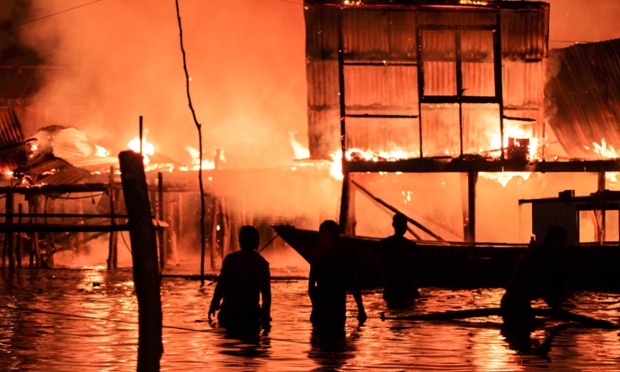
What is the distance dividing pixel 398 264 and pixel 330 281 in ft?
15.6

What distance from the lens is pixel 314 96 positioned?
26.3 meters

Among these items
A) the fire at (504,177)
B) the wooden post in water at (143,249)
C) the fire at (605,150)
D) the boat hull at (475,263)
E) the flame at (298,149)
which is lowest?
the boat hull at (475,263)

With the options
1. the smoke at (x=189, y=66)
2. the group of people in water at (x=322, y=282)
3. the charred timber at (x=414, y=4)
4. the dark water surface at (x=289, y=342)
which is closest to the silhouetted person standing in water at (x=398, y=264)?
the dark water surface at (x=289, y=342)

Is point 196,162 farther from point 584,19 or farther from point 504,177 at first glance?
point 584,19

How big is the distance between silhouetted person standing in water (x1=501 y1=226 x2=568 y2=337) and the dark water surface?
305 mm

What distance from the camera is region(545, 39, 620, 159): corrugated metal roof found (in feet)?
99.0

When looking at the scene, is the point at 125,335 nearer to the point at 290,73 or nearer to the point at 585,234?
the point at 585,234

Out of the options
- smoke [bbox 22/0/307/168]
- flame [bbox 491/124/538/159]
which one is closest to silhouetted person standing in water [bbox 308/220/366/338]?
flame [bbox 491/124/538/159]

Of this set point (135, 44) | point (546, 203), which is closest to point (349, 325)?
point (546, 203)

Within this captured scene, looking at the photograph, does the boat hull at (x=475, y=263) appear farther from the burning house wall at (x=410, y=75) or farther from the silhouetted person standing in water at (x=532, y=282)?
the silhouetted person standing in water at (x=532, y=282)

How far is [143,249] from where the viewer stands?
7.81 metres

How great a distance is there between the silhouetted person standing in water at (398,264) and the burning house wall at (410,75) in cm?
760

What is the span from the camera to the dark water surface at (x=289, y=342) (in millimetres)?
10906

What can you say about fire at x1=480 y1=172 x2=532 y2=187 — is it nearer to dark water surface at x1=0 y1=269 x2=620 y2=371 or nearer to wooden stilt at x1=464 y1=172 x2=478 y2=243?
wooden stilt at x1=464 y1=172 x2=478 y2=243
